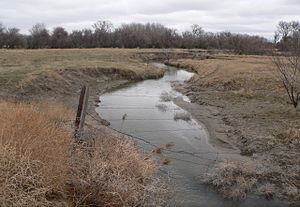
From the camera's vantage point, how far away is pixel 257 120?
2108 centimetres

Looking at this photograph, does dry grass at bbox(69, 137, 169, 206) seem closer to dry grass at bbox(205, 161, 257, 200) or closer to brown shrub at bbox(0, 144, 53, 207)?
brown shrub at bbox(0, 144, 53, 207)

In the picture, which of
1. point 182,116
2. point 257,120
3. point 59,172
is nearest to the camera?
point 59,172

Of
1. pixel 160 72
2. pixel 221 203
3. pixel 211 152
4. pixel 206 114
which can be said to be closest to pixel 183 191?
pixel 221 203

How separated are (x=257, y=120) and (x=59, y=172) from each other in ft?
48.8

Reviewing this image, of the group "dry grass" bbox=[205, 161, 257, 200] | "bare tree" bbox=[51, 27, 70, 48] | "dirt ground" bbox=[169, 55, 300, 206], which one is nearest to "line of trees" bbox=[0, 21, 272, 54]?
"bare tree" bbox=[51, 27, 70, 48]

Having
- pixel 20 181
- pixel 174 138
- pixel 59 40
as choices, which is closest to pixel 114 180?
pixel 20 181

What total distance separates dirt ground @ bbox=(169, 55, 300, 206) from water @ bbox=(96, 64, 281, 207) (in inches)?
36.3

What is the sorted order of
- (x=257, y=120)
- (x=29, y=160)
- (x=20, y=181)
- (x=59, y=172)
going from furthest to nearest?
(x=257, y=120) < (x=59, y=172) < (x=29, y=160) < (x=20, y=181)

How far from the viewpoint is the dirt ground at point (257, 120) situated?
13.6m

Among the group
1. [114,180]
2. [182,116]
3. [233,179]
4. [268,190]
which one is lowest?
[268,190]

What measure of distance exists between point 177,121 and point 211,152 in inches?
243

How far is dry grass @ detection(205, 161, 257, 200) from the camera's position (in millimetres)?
11820

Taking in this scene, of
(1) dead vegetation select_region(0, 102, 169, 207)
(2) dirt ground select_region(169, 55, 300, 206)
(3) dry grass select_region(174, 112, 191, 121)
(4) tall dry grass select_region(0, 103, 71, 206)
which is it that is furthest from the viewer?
(3) dry grass select_region(174, 112, 191, 121)

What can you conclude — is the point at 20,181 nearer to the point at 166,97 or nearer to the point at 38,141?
the point at 38,141
